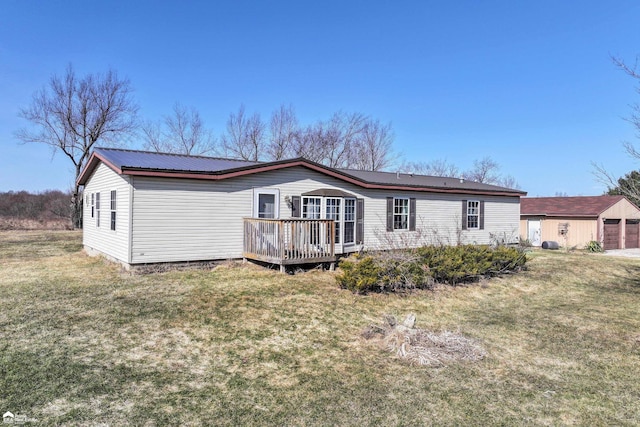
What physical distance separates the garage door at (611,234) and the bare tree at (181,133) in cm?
2890

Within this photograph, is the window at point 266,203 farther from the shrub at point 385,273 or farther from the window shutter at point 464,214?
the window shutter at point 464,214

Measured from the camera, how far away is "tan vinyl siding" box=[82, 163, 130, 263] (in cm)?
1022

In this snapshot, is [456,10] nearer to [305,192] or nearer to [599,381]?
[305,192]

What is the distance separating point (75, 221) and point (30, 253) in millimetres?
13806

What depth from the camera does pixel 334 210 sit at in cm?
1308

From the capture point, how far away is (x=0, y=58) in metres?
19.2

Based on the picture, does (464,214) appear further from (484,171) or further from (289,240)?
(484,171)

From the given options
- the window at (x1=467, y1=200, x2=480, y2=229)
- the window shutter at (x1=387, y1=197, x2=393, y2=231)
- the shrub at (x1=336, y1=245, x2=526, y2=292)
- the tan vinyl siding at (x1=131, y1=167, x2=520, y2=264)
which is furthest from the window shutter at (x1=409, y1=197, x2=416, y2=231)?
the shrub at (x1=336, y1=245, x2=526, y2=292)

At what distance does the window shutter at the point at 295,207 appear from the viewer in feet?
40.2

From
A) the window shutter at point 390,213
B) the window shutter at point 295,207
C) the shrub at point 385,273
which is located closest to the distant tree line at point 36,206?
the window shutter at point 295,207

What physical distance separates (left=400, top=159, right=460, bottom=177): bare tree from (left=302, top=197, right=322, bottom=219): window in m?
33.4

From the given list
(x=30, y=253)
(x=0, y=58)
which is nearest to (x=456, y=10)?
(x=30, y=253)

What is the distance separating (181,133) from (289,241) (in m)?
26.1

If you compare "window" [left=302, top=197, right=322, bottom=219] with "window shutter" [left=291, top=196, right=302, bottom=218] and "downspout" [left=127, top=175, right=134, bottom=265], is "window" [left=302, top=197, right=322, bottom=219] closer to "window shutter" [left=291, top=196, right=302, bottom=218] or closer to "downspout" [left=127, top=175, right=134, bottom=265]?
"window shutter" [left=291, top=196, right=302, bottom=218]
